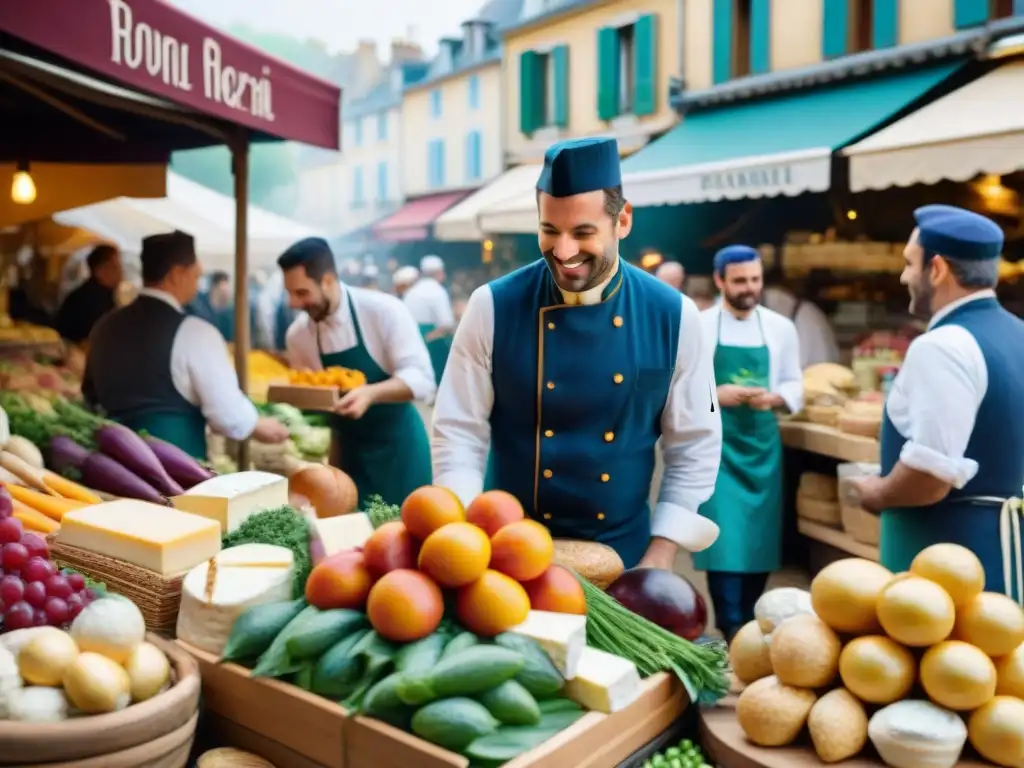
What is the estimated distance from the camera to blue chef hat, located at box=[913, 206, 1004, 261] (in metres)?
2.94

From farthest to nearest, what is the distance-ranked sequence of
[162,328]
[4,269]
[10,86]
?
1. [4,269]
2. [10,86]
3. [162,328]

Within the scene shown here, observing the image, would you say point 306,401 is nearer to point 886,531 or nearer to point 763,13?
point 886,531

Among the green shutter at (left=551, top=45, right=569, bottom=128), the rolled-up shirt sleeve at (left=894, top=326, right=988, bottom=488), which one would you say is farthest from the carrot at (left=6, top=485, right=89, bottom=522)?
the green shutter at (left=551, top=45, right=569, bottom=128)

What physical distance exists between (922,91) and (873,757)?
8.37 m

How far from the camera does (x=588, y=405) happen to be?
2369 mm

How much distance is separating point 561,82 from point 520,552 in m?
14.3

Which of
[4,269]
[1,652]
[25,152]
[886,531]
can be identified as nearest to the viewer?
[1,652]

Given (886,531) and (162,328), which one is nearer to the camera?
(886,531)

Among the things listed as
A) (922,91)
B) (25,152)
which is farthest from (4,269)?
(922,91)

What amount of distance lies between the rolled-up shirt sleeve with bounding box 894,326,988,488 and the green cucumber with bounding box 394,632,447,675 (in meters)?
1.87

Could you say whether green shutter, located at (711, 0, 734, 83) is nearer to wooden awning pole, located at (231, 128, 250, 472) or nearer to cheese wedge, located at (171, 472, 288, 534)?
wooden awning pole, located at (231, 128, 250, 472)

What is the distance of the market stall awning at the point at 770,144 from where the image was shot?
25.4 feet

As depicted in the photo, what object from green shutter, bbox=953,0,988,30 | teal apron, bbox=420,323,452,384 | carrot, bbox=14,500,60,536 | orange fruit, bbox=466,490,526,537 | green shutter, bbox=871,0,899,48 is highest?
green shutter, bbox=871,0,899,48

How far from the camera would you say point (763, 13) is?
445 inches
